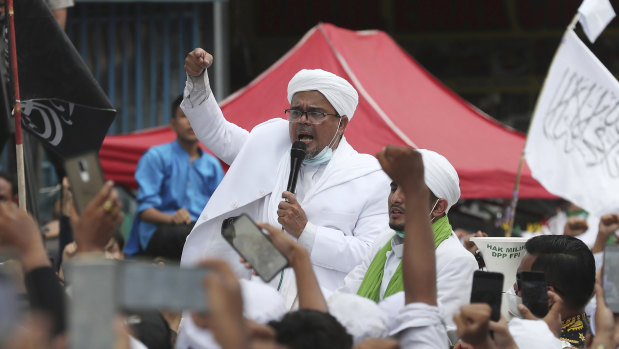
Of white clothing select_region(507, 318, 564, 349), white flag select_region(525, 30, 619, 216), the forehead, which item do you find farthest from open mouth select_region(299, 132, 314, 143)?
white flag select_region(525, 30, 619, 216)

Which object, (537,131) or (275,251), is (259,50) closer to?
(537,131)

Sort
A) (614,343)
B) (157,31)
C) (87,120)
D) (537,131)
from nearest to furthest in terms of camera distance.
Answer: (614,343), (87,120), (537,131), (157,31)

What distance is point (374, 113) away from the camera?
785 centimetres

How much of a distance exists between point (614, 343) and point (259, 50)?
1029 cm

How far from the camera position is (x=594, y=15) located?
22.2ft

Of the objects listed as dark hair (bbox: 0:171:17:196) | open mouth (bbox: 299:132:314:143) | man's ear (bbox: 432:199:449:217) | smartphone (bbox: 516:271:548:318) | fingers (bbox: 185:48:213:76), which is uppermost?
fingers (bbox: 185:48:213:76)

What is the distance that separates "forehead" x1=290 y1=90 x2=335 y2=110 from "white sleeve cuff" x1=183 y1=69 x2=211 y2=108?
37 centimetres

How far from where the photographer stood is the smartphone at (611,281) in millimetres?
2730

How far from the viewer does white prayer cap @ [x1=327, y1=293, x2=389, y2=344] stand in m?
2.96

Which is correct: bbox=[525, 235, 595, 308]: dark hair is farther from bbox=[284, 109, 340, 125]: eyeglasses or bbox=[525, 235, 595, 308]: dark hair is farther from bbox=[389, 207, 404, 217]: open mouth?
bbox=[284, 109, 340, 125]: eyeglasses

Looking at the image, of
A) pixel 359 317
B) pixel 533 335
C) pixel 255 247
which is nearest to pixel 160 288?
pixel 255 247

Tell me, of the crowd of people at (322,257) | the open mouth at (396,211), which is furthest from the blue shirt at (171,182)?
the open mouth at (396,211)

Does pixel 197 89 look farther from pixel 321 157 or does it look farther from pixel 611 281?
pixel 611 281

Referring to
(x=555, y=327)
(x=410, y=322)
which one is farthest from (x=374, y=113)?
(x=410, y=322)
